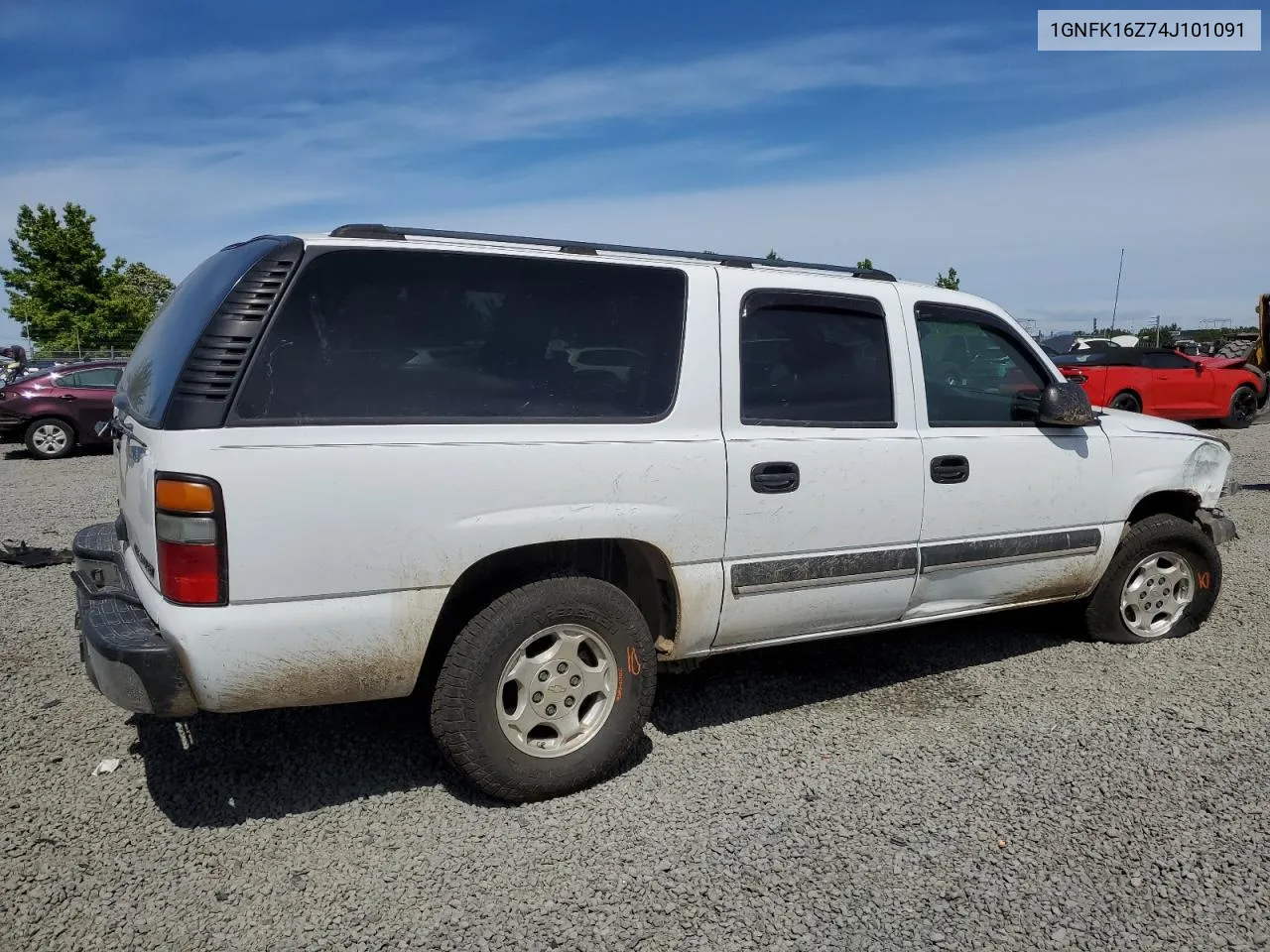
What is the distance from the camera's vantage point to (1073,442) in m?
4.30

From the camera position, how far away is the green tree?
120 ft

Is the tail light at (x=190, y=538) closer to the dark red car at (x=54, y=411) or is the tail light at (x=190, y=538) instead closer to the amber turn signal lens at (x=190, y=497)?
the amber turn signal lens at (x=190, y=497)

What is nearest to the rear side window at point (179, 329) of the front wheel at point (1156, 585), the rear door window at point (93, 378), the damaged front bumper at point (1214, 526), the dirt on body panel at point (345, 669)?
the dirt on body panel at point (345, 669)

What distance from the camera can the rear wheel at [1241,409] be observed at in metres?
16.8

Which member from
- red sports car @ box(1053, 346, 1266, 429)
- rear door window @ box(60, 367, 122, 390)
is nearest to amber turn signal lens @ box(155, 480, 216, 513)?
rear door window @ box(60, 367, 122, 390)

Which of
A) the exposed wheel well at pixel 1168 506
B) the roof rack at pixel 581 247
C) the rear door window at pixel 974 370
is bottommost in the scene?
the exposed wheel well at pixel 1168 506

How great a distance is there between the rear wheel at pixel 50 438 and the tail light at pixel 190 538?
12926mm

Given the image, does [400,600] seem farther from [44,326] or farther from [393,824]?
[44,326]

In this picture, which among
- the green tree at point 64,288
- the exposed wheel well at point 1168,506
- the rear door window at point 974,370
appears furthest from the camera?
the green tree at point 64,288

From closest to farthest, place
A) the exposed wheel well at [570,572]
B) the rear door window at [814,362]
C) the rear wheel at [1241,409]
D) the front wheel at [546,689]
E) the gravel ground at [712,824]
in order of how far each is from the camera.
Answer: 1. the gravel ground at [712,824]
2. the front wheel at [546,689]
3. the exposed wheel well at [570,572]
4. the rear door window at [814,362]
5. the rear wheel at [1241,409]

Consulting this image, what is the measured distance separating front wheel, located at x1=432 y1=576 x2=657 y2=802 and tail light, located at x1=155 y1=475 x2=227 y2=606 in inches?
30.2

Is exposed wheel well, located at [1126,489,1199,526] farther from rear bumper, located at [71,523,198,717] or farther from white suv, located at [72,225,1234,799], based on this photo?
rear bumper, located at [71,523,198,717]

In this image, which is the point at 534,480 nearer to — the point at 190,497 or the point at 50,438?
the point at 190,497

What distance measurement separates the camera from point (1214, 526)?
498 cm
